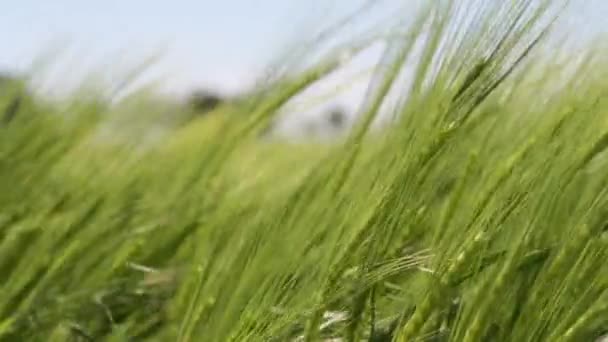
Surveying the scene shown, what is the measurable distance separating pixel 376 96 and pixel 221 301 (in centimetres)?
19

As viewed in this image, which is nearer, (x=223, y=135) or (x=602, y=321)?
(x=602, y=321)

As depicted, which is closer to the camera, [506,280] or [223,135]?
[506,280]

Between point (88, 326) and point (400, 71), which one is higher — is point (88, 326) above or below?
below

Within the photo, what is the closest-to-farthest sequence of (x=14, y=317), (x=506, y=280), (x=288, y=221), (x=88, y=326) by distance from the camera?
(x=506, y=280)
(x=288, y=221)
(x=14, y=317)
(x=88, y=326)

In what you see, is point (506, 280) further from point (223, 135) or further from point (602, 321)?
point (223, 135)

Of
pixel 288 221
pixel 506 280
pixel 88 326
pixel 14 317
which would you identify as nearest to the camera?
pixel 506 280

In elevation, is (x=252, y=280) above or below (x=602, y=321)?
above

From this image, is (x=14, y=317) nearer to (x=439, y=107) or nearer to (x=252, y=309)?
(x=252, y=309)

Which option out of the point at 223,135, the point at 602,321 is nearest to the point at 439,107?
the point at 602,321

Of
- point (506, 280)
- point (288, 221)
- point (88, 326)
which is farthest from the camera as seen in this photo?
point (88, 326)

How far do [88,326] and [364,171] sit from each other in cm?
50

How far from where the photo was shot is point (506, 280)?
0.76 m

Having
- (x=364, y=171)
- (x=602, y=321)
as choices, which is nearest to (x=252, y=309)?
(x=364, y=171)

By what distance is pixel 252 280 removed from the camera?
33.6 inches
